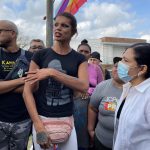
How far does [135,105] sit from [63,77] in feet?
2.09

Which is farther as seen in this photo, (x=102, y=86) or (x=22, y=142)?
(x=102, y=86)

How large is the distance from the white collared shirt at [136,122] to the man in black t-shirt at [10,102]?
102 cm

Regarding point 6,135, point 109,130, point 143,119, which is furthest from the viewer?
point 109,130

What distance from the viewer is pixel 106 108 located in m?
3.70

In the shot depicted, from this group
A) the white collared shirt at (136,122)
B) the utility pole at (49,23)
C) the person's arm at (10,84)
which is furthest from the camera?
the utility pole at (49,23)

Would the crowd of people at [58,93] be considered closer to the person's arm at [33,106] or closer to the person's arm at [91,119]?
the person's arm at [33,106]

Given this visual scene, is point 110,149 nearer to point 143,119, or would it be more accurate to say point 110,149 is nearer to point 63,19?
point 143,119

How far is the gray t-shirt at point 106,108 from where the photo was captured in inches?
144

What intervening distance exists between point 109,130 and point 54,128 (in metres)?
0.99

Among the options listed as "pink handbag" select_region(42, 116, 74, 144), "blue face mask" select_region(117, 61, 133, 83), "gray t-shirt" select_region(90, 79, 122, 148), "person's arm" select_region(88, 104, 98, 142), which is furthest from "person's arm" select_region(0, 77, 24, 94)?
"person's arm" select_region(88, 104, 98, 142)

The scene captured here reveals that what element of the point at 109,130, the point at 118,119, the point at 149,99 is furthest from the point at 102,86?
the point at 149,99

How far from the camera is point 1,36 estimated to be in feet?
10.8

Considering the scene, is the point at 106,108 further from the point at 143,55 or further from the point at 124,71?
the point at 143,55

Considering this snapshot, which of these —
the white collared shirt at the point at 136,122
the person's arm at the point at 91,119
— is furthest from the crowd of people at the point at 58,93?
the person's arm at the point at 91,119
